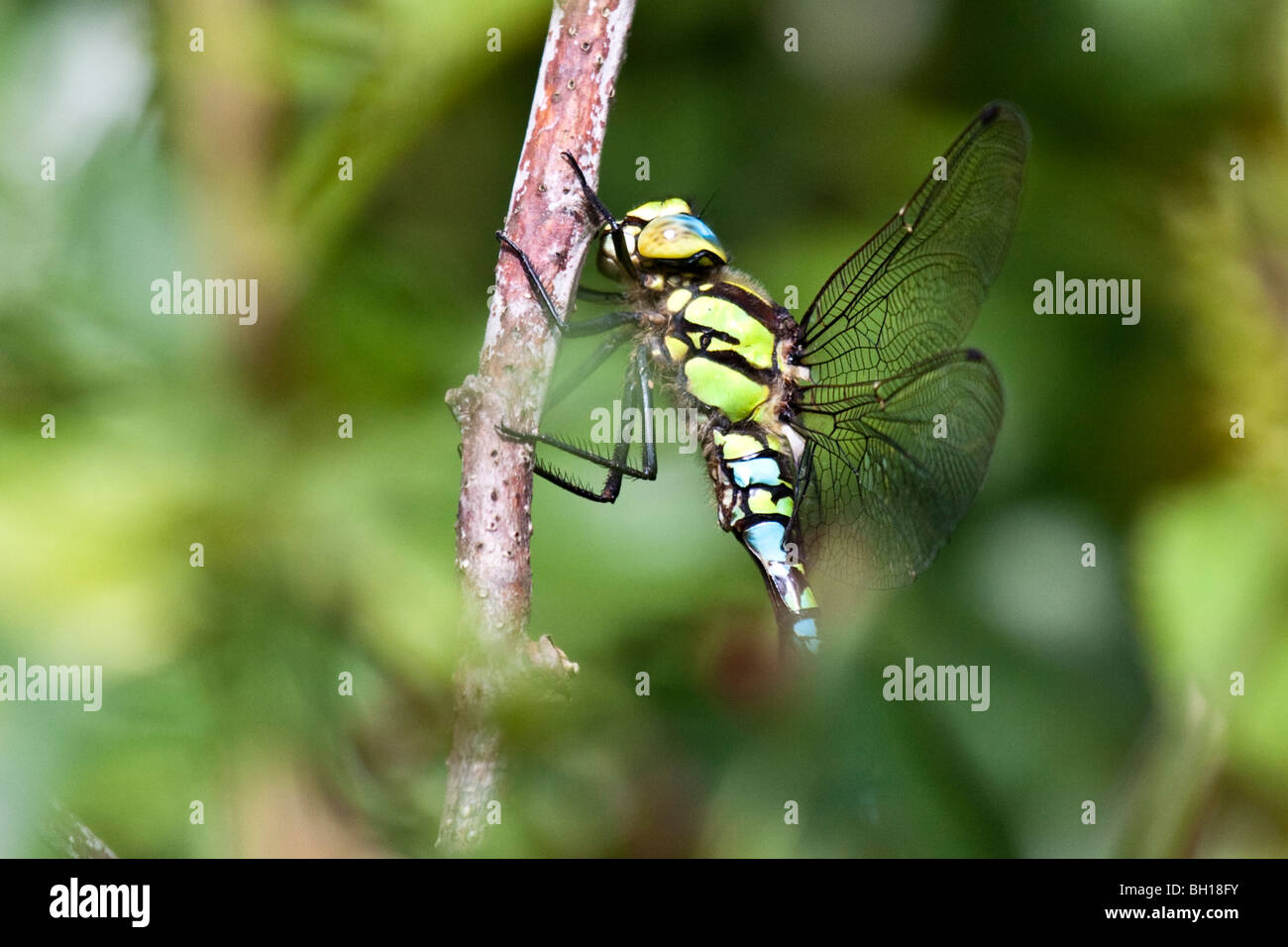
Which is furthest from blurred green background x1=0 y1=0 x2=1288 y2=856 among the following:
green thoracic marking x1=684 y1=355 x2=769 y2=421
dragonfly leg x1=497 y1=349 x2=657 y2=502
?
green thoracic marking x1=684 y1=355 x2=769 y2=421


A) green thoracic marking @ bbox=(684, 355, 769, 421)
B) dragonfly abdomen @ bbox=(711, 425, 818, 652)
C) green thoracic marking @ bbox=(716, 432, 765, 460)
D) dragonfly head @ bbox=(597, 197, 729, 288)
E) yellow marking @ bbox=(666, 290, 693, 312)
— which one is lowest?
dragonfly abdomen @ bbox=(711, 425, 818, 652)

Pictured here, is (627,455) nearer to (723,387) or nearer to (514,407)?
(723,387)

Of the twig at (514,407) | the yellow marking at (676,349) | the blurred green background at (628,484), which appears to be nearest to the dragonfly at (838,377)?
the yellow marking at (676,349)

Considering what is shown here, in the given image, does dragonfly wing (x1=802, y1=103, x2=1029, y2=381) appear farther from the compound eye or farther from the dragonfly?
the compound eye

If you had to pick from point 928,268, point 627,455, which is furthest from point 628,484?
point 928,268

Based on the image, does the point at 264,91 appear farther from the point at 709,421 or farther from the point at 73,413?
the point at 709,421

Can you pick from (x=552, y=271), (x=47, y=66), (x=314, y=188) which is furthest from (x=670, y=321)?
(x=47, y=66)
